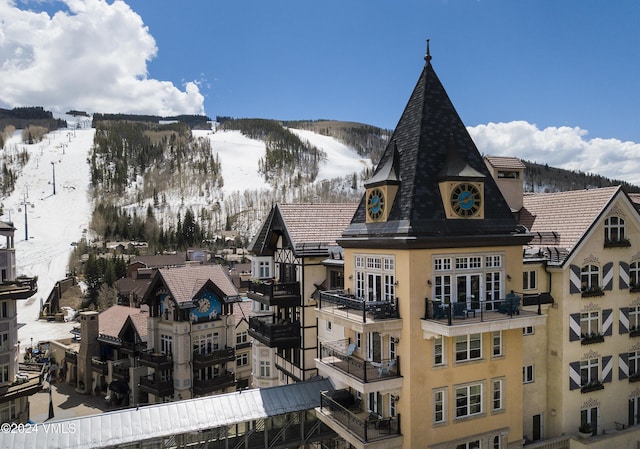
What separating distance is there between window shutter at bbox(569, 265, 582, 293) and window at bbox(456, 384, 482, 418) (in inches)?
309

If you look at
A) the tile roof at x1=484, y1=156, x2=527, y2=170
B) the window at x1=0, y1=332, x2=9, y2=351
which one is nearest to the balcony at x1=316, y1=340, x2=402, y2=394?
the tile roof at x1=484, y1=156, x2=527, y2=170

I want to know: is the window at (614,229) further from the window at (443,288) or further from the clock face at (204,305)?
the clock face at (204,305)

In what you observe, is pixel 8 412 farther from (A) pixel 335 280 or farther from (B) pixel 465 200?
(B) pixel 465 200

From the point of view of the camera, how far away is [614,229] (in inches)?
879

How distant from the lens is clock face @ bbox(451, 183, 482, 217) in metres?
17.0

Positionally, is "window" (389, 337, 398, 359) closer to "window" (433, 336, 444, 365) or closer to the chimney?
"window" (433, 336, 444, 365)

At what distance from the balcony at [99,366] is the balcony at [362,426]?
103ft

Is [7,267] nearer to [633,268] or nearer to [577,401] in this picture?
[577,401]

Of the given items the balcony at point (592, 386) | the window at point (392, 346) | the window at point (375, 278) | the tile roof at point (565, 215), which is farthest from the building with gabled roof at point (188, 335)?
the balcony at point (592, 386)

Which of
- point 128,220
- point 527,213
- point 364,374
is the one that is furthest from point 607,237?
point 128,220

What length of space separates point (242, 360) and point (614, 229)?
31827 millimetres

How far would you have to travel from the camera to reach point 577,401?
21.8 meters

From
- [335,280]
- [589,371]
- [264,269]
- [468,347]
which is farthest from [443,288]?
[264,269]

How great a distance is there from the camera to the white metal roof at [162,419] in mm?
17172
